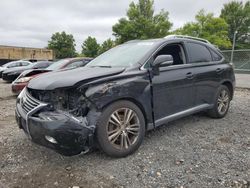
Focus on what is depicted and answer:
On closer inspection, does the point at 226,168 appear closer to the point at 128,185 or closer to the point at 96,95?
the point at 128,185

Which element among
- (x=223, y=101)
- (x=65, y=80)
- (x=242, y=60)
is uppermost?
(x=242, y=60)

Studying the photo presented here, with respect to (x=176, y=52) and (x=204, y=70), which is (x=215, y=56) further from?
(x=176, y=52)

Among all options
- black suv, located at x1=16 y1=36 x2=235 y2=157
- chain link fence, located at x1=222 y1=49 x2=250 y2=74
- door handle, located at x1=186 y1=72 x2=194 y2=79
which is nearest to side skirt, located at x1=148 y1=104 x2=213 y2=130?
black suv, located at x1=16 y1=36 x2=235 y2=157

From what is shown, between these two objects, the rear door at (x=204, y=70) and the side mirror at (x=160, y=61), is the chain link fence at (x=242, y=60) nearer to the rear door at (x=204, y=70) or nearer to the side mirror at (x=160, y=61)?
the rear door at (x=204, y=70)

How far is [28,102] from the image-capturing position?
3.24 metres

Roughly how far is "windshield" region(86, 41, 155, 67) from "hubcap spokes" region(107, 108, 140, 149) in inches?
30.4

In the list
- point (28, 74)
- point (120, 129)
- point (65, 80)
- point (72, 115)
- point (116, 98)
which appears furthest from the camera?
point (28, 74)

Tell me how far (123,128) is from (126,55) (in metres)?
1.35

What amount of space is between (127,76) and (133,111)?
0.49 metres

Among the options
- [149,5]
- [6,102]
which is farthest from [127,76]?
[149,5]

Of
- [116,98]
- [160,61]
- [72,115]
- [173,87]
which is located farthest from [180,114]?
[72,115]

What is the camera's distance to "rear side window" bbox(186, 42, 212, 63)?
4421mm

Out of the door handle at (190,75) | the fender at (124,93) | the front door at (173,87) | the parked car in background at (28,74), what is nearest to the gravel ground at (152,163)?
the front door at (173,87)

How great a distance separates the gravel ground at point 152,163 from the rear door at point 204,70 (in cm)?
67
